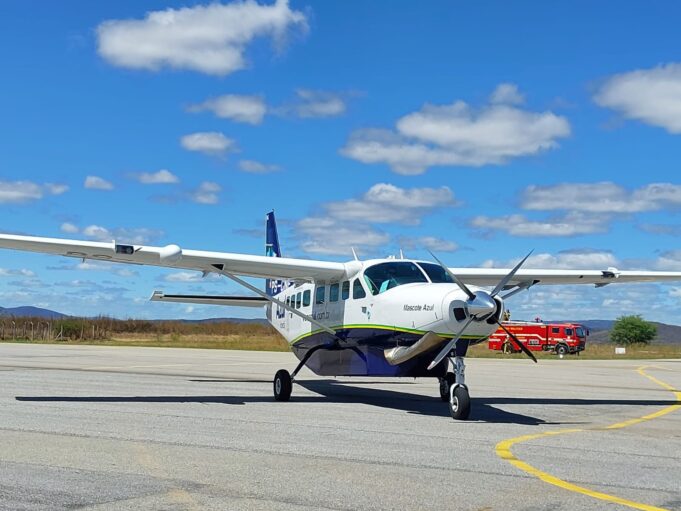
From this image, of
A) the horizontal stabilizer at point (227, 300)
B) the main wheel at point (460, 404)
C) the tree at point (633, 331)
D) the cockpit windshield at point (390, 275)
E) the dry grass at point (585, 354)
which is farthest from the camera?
the tree at point (633, 331)

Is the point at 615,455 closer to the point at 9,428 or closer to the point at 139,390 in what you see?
the point at 9,428

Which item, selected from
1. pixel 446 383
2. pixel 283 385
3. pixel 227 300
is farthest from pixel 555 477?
pixel 227 300

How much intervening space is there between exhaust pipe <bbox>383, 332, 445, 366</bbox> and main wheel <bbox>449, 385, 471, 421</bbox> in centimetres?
88

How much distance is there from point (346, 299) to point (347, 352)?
1.08 meters

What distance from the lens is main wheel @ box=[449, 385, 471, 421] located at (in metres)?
13.2

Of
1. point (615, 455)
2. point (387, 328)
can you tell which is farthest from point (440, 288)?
point (615, 455)

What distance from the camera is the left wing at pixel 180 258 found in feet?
53.1

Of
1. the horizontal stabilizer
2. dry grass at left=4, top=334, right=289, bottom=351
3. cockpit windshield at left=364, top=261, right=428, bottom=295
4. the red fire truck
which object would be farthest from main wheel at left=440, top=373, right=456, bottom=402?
the red fire truck

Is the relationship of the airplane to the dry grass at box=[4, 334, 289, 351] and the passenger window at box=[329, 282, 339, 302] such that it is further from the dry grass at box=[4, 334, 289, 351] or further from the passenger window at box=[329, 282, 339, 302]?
the dry grass at box=[4, 334, 289, 351]

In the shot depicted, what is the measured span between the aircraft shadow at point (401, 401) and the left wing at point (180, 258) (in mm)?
2722

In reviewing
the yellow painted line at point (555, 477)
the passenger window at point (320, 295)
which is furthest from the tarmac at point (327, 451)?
the passenger window at point (320, 295)

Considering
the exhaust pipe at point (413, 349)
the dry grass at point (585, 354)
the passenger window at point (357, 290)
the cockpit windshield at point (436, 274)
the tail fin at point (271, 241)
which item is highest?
the tail fin at point (271, 241)

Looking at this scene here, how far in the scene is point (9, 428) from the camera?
11.3 metres

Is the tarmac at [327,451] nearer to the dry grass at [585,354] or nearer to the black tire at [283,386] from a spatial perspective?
the black tire at [283,386]
